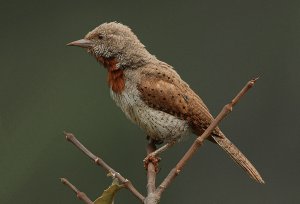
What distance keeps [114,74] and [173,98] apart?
0.43m

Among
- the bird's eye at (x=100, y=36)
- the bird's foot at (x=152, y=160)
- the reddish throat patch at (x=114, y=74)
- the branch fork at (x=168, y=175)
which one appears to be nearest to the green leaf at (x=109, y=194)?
the branch fork at (x=168, y=175)

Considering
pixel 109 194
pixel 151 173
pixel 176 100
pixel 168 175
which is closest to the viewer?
pixel 168 175

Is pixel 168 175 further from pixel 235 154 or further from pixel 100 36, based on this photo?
pixel 100 36

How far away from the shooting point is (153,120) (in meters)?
6.94

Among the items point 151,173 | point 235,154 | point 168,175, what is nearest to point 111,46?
point 235,154

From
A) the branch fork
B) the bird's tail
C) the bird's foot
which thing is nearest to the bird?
the bird's tail

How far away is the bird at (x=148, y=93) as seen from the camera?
22.7 ft

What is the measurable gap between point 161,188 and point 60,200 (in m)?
11.6

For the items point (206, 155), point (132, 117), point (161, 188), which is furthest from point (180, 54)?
point (161, 188)

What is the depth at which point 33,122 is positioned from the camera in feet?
60.7

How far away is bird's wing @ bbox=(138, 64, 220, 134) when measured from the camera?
6.91 metres

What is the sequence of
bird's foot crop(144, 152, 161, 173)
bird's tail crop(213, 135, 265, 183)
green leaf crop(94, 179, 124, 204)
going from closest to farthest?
green leaf crop(94, 179, 124, 204) → bird's foot crop(144, 152, 161, 173) → bird's tail crop(213, 135, 265, 183)

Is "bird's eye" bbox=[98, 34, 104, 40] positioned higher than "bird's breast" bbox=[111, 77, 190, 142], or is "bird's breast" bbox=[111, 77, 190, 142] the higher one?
"bird's eye" bbox=[98, 34, 104, 40]

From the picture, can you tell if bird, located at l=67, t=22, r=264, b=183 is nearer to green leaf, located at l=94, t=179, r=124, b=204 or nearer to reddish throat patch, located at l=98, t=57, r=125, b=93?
reddish throat patch, located at l=98, t=57, r=125, b=93
